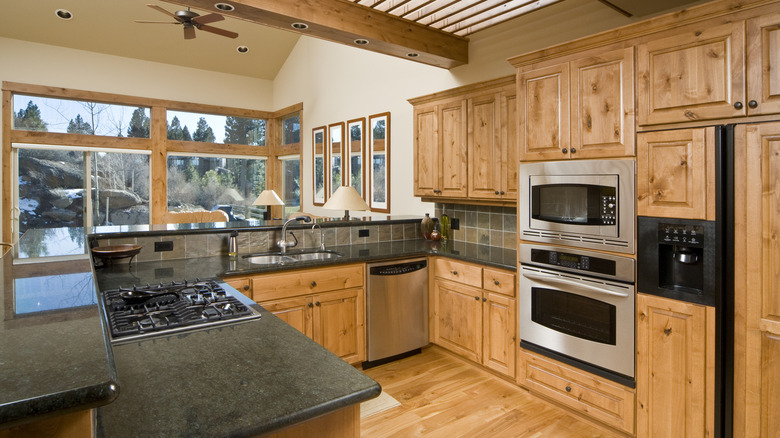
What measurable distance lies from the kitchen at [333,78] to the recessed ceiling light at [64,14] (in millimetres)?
655

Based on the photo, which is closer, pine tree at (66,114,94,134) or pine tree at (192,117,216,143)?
pine tree at (66,114,94,134)

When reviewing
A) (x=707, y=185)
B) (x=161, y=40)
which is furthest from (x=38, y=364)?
(x=161, y=40)

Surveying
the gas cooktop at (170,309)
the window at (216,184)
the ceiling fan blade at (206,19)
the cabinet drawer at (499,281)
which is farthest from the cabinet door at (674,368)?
the window at (216,184)

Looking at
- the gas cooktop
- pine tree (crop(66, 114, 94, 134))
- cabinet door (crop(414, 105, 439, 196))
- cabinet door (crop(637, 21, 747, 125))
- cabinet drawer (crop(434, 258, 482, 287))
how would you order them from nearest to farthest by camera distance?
1. the gas cooktop
2. cabinet door (crop(637, 21, 747, 125))
3. cabinet drawer (crop(434, 258, 482, 287))
4. cabinet door (crop(414, 105, 439, 196))
5. pine tree (crop(66, 114, 94, 134))

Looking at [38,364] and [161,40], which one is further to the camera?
[161,40]

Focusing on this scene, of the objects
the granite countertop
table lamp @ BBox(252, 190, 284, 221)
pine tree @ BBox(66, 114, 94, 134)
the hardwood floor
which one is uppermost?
pine tree @ BBox(66, 114, 94, 134)

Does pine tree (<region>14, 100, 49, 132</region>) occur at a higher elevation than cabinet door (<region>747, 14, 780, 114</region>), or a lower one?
higher

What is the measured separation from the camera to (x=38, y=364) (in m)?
0.73

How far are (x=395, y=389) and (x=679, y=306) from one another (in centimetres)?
186

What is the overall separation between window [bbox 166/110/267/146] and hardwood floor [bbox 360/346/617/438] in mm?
→ 5581

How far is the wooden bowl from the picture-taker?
2.76m

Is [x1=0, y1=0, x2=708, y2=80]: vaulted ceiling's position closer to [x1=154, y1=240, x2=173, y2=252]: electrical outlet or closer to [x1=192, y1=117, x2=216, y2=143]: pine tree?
[x1=192, y1=117, x2=216, y2=143]: pine tree

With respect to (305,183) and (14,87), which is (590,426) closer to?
(305,183)

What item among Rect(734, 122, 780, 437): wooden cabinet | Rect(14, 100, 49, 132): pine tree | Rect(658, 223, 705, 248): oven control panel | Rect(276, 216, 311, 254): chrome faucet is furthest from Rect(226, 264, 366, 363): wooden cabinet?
Rect(14, 100, 49, 132): pine tree
